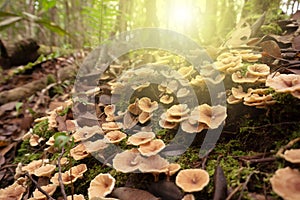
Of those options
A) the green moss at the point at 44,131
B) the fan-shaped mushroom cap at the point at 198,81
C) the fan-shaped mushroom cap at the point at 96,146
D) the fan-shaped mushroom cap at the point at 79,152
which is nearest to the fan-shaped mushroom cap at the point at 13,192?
the fan-shaped mushroom cap at the point at 79,152

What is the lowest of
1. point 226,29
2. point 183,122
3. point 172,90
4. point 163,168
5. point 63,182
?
point 63,182

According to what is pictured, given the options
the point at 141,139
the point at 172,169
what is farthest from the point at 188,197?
the point at 141,139

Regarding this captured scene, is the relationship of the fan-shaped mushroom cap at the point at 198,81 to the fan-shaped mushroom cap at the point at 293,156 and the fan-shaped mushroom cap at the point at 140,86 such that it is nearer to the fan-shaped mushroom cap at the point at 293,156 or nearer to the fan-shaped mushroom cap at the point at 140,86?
the fan-shaped mushroom cap at the point at 140,86

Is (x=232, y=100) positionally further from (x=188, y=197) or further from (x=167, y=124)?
(x=188, y=197)

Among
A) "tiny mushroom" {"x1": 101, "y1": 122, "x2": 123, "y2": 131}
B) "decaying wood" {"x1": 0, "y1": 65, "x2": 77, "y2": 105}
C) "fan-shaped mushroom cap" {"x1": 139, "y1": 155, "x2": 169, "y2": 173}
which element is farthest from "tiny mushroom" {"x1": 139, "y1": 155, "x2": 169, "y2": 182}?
"decaying wood" {"x1": 0, "y1": 65, "x2": 77, "y2": 105}

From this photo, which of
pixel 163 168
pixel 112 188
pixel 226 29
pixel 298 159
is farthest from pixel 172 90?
pixel 226 29

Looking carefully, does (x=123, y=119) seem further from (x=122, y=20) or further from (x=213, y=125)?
(x=122, y=20)
